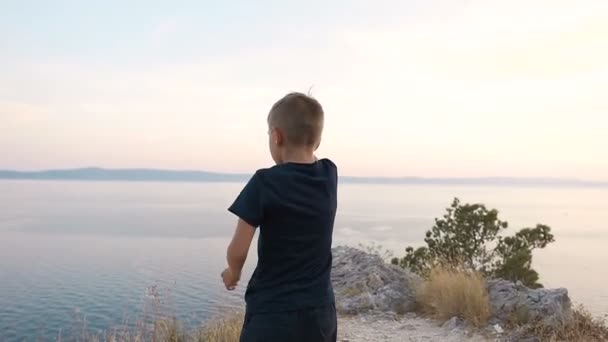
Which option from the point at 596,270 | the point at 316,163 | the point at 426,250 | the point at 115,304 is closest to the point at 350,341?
the point at 316,163

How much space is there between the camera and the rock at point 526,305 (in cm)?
712

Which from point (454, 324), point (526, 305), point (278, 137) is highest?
point (278, 137)

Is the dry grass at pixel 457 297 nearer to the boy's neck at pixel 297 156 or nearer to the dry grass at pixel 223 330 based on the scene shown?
the dry grass at pixel 223 330

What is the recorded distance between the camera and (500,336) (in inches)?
260

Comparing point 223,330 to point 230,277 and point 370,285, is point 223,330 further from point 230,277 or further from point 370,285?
point 370,285

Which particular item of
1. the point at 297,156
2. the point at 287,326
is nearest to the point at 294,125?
the point at 297,156

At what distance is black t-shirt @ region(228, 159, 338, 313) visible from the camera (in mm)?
2162

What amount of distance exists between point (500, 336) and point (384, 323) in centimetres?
161

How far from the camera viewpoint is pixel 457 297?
7.50 meters

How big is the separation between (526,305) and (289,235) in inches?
240

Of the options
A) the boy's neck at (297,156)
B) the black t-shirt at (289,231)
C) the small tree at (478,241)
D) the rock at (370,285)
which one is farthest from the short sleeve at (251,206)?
the small tree at (478,241)

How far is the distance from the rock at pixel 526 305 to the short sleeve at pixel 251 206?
5566 mm

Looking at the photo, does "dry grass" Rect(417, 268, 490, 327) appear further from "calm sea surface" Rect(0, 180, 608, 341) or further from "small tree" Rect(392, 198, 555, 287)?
"small tree" Rect(392, 198, 555, 287)

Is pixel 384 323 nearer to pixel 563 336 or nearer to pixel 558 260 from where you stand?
pixel 563 336
